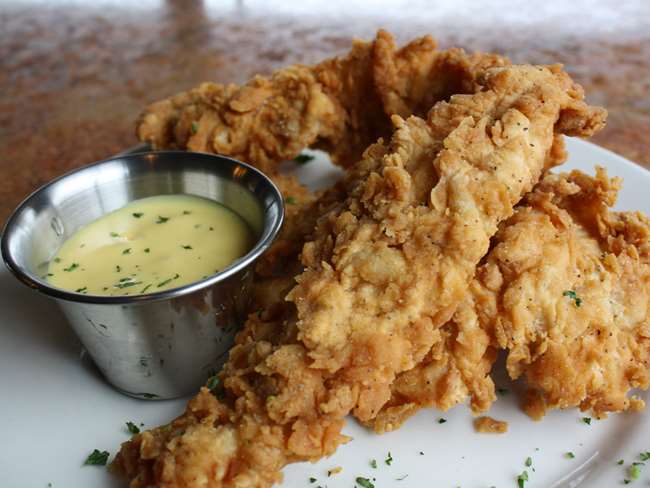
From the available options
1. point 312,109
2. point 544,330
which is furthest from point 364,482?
point 312,109

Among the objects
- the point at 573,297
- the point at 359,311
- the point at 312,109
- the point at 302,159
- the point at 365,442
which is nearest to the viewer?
the point at 359,311

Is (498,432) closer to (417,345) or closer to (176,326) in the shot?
(417,345)

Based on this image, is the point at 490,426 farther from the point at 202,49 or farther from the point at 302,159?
the point at 202,49

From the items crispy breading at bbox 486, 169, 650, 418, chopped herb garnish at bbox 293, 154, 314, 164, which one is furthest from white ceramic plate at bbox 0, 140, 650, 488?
chopped herb garnish at bbox 293, 154, 314, 164

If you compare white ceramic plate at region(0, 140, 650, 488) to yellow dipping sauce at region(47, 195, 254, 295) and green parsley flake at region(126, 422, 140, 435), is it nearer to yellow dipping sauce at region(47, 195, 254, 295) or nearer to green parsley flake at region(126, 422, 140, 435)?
green parsley flake at region(126, 422, 140, 435)

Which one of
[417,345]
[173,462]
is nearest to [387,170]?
[417,345]

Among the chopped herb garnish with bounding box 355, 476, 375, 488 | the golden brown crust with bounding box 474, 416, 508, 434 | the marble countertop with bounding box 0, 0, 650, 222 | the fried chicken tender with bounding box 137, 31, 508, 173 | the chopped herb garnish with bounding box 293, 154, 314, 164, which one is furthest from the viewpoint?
the marble countertop with bounding box 0, 0, 650, 222
